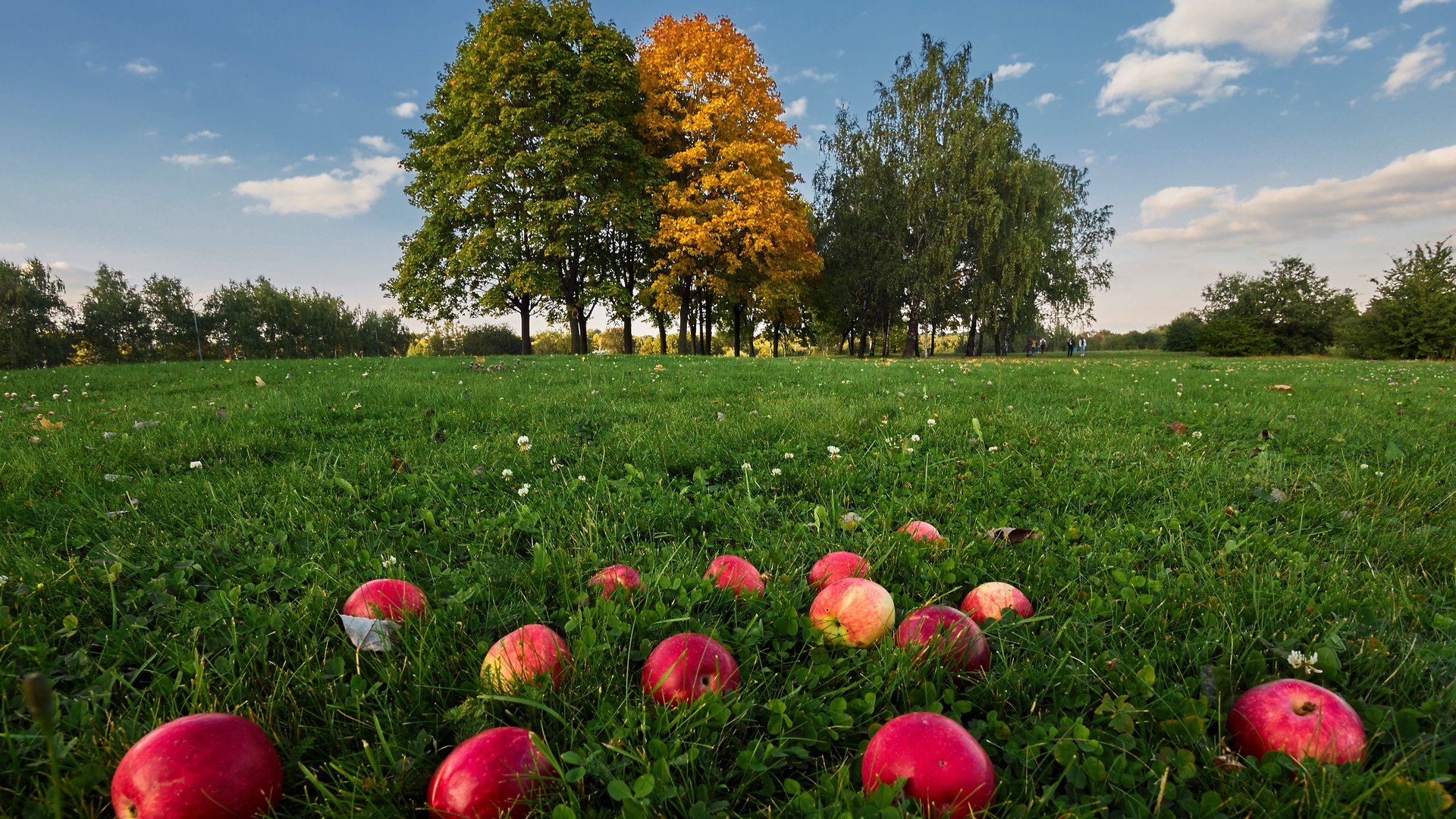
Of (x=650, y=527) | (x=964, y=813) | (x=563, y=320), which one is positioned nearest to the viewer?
(x=964, y=813)

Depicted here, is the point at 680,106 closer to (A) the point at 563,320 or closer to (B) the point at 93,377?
(A) the point at 563,320

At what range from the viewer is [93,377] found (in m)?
10.7

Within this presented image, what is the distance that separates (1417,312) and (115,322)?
4026 inches

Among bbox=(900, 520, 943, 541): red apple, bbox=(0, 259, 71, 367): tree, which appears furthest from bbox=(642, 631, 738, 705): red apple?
bbox=(0, 259, 71, 367): tree

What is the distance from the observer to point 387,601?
1817 mm

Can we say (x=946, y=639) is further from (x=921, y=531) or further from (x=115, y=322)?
(x=115, y=322)

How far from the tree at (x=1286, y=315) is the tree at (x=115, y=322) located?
9824 cm

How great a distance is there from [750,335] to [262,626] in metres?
41.0

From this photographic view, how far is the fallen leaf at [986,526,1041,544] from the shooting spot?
2.59 meters

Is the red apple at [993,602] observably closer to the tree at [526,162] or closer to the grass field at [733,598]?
the grass field at [733,598]

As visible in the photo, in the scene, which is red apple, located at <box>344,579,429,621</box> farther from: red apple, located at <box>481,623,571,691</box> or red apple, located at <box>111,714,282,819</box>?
red apple, located at <box>111,714,282,819</box>

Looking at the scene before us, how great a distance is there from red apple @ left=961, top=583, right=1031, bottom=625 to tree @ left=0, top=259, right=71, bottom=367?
7807 cm

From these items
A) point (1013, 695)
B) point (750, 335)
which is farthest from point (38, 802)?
point (750, 335)

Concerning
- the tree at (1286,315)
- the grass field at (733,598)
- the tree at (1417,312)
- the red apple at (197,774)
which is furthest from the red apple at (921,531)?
the tree at (1286,315)
